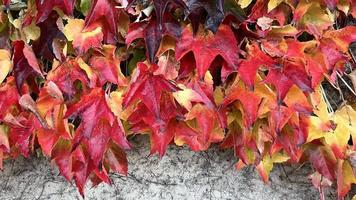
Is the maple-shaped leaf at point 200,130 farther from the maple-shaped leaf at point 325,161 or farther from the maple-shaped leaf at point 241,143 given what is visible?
the maple-shaped leaf at point 325,161

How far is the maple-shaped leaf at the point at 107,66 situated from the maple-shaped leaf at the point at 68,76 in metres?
0.02

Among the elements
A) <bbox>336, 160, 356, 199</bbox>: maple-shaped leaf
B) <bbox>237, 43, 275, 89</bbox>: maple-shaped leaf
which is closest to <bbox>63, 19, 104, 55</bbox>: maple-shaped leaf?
<bbox>237, 43, 275, 89</bbox>: maple-shaped leaf

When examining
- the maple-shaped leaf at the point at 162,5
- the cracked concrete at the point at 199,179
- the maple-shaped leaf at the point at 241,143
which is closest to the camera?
the maple-shaped leaf at the point at 162,5

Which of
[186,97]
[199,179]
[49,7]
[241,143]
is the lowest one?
[199,179]

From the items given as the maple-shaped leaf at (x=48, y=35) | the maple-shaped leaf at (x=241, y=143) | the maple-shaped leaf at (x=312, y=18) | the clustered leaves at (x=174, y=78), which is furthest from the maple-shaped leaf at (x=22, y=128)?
the maple-shaped leaf at (x=312, y=18)

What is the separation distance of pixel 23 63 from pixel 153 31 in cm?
22

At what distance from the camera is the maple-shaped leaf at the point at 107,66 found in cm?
93

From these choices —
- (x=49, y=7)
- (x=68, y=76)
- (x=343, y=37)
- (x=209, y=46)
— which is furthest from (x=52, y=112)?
(x=343, y=37)

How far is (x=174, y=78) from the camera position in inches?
36.1

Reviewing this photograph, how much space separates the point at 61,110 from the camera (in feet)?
3.06

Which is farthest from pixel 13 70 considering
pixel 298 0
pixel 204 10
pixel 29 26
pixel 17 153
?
pixel 298 0

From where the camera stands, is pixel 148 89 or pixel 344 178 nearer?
pixel 148 89

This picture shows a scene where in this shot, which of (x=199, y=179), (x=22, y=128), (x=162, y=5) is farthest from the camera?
(x=199, y=179)

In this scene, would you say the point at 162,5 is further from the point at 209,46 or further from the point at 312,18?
the point at 312,18
